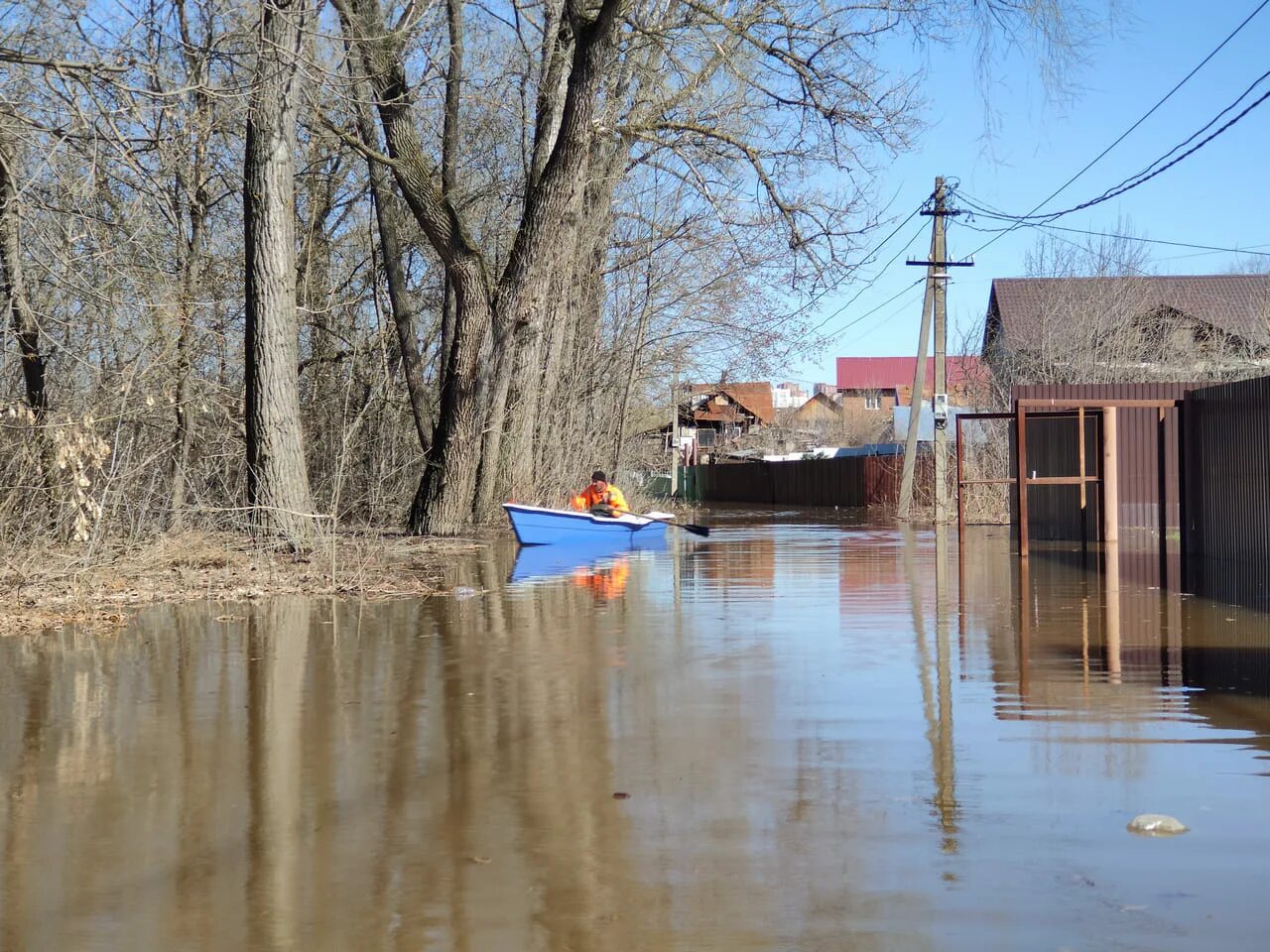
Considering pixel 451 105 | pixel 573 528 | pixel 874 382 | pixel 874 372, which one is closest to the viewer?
pixel 573 528

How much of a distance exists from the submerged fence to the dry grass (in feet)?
89.3

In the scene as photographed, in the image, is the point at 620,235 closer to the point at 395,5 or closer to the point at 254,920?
the point at 395,5

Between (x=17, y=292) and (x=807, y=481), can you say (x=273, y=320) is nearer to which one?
(x=17, y=292)

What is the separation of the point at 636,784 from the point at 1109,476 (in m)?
16.8

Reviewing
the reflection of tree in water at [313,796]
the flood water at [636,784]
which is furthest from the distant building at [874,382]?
the reflection of tree in water at [313,796]

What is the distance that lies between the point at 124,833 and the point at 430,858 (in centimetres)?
136

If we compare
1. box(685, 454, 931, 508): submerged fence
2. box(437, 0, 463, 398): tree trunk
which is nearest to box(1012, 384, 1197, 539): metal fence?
box(437, 0, 463, 398): tree trunk

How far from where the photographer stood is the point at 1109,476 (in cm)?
2130

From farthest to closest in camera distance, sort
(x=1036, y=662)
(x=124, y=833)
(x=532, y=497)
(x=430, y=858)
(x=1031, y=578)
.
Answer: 1. (x=532, y=497)
2. (x=1031, y=578)
3. (x=1036, y=662)
4. (x=124, y=833)
5. (x=430, y=858)

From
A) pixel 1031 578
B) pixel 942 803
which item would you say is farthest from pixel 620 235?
pixel 942 803

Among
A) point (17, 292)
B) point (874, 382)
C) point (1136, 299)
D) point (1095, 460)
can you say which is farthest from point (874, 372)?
point (17, 292)

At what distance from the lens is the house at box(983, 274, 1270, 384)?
4019cm

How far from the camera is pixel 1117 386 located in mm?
23719

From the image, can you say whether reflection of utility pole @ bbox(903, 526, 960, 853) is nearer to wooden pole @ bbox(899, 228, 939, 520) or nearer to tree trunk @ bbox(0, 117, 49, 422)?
tree trunk @ bbox(0, 117, 49, 422)
